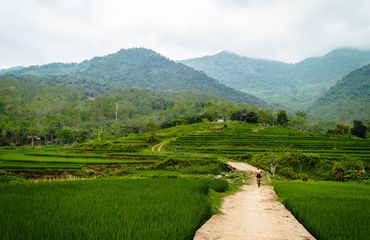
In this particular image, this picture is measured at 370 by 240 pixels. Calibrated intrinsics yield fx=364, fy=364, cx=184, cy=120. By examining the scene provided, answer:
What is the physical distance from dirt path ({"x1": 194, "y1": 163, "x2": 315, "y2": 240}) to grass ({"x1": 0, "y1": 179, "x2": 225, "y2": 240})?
19.0 inches

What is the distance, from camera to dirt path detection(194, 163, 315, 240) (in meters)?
9.73

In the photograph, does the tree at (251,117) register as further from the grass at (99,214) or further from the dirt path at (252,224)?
the grass at (99,214)

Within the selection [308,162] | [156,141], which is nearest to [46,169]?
[308,162]

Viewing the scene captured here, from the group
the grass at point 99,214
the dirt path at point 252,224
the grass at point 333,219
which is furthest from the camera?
the dirt path at point 252,224

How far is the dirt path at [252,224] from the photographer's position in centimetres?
973

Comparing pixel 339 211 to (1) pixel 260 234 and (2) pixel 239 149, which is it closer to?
Result: (1) pixel 260 234

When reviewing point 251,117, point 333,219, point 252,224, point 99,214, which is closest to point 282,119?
point 251,117

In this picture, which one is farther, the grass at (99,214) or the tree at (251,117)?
the tree at (251,117)

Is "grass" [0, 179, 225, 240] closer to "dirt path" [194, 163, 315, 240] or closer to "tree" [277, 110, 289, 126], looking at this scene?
"dirt path" [194, 163, 315, 240]

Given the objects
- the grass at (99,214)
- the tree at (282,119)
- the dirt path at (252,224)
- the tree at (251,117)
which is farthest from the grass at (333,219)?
the tree at (282,119)

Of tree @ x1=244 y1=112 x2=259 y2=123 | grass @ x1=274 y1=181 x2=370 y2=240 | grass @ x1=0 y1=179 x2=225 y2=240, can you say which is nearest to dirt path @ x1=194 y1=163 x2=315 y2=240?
grass @ x1=274 y1=181 x2=370 y2=240

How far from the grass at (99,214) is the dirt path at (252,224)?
0.48 meters

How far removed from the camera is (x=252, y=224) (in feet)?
37.0

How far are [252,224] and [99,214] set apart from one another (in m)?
4.66
